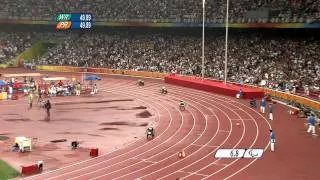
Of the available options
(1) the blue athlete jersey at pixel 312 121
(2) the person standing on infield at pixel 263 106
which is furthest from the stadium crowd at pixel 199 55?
(1) the blue athlete jersey at pixel 312 121

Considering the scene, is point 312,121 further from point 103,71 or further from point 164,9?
point 164,9

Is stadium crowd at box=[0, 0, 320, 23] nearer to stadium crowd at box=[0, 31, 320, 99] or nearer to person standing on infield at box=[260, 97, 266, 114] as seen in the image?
stadium crowd at box=[0, 31, 320, 99]

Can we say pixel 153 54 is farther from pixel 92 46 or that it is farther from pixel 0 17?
pixel 0 17

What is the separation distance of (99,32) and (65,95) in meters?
28.8

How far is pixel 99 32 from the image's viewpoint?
2923 inches

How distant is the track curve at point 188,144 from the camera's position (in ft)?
74.4

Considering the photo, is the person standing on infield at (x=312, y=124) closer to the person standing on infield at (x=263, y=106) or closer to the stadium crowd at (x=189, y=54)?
the person standing on infield at (x=263, y=106)

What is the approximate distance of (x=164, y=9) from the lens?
66.6 metres

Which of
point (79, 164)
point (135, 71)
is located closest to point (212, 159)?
point (79, 164)
